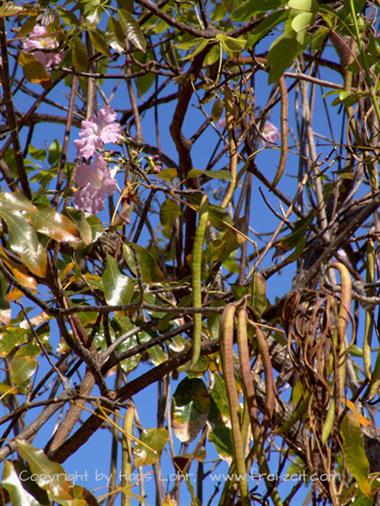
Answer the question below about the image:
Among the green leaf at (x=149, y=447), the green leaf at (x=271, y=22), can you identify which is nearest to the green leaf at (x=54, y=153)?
the green leaf at (x=271, y=22)

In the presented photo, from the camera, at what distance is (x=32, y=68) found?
4.18 ft

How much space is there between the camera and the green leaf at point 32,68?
4.16ft

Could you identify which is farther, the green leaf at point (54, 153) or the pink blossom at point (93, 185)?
the green leaf at point (54, 153)

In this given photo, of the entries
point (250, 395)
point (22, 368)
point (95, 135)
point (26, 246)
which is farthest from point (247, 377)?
point (95, 135)

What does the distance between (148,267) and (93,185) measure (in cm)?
19

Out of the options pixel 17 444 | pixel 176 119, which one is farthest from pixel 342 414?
pixel 176 119

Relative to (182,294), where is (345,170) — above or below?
above

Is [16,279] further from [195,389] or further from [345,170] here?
[345,170]

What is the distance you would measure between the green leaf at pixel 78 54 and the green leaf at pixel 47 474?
70 cm

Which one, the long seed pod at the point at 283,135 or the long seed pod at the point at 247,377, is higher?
the long seed pod at the point at 283,135

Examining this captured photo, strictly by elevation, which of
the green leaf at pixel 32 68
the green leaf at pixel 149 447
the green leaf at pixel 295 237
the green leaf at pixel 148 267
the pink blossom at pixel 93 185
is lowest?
the green leaf at pixel 149 447

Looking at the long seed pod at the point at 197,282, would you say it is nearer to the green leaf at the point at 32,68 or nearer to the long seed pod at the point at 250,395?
the long seed pod at the point at 250,395

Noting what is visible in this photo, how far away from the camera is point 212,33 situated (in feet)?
4.62

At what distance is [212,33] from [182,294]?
0.45 metres
